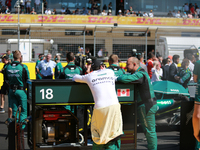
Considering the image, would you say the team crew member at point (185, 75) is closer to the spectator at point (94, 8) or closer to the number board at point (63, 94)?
the number board at point (63, 94)

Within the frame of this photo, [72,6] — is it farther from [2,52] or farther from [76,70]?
[76,70]

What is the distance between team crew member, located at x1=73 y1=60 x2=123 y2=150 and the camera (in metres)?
3.62

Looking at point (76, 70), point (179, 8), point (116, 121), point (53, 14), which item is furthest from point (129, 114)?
point (179, 8)

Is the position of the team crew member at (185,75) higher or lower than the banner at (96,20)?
lower

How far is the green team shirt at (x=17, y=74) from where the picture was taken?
20.0 ft

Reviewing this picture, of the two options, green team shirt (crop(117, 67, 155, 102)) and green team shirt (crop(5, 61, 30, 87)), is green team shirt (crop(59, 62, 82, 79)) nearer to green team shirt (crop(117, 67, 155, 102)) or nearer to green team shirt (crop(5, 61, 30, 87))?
green team shirt (crop(5, 61, 30, 87))

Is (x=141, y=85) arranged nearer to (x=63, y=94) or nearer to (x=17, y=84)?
(x=63, y=94)

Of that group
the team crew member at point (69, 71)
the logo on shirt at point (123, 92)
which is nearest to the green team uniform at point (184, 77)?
the team crew member at point (69, 71)

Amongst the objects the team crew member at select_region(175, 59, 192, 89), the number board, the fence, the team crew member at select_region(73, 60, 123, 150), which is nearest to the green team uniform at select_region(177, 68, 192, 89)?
the team crew member at select_region(175, 59, 192, 89)

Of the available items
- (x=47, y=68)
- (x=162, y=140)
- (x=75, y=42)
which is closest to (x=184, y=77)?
(x=162, y=140)

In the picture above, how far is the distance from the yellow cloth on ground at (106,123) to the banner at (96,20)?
23178 mm

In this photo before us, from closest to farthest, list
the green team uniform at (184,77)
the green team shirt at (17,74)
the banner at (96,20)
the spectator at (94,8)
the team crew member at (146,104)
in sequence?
1. the team crew member at (146,104)
2. the green team shirt at (17,74)
3. the green team uniform at (184,77)
4. the banner at (96,20)
5. the spectator at (94,8)

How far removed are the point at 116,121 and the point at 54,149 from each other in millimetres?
1122

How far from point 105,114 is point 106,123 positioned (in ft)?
0.37
